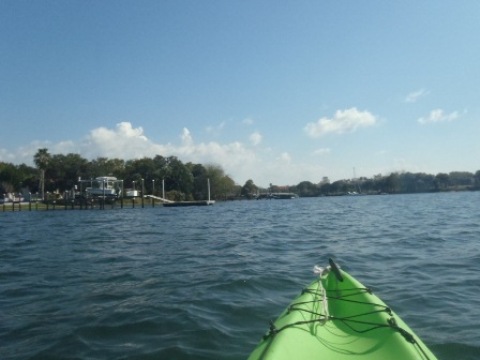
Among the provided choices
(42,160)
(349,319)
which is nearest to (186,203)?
(42,160)

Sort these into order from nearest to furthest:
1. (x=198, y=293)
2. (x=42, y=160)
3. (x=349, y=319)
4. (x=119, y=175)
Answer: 1. (x=349, y=319)
2. (x=198, y=293)
3. (x=42, y=160)
4. (x=119, y=175)

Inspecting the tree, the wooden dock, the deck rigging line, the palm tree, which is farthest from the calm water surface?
the tree

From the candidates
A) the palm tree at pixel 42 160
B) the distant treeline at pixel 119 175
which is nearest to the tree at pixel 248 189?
the distant treeline at pixel 119 175

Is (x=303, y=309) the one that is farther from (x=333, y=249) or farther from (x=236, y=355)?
(x=333, y=249)

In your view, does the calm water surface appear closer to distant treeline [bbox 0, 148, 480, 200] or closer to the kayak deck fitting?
the kayak deck fitting

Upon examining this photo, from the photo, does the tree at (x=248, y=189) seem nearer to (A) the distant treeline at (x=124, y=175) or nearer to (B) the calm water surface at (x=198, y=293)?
(A) the distant treeline at (x=124, y=175)

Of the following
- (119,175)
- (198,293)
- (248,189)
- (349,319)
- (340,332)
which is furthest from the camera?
(248,189)

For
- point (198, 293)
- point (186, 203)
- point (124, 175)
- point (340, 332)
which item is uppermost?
Result: point (124, 175)

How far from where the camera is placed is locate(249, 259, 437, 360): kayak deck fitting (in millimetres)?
4344

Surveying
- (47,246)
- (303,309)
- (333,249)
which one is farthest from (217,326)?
(47,246)

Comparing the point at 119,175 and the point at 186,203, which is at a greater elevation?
the point at 119,175

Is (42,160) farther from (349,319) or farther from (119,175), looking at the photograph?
(349,319)

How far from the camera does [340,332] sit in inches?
205

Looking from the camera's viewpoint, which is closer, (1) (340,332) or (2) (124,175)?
(1) (340,332)
